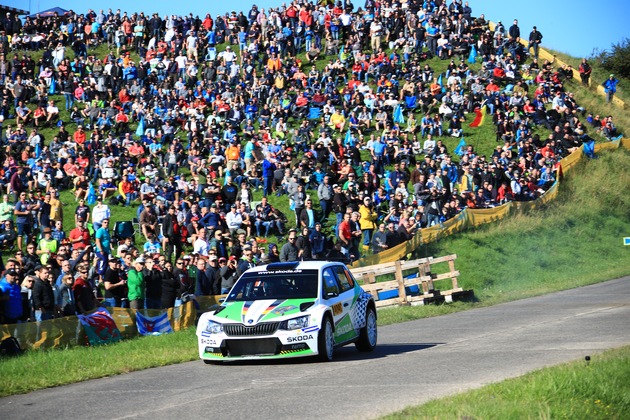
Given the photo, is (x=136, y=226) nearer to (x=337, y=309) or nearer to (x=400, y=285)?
(x=400, y=285)

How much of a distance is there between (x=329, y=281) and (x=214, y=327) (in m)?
2.17

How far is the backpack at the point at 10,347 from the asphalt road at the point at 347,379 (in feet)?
8.43

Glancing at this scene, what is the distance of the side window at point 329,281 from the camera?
15.5 metres

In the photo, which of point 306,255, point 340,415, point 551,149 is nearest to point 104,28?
point 551,149

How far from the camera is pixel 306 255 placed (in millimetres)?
26000

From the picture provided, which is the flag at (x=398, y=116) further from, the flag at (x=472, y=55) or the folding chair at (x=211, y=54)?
the folding chair at (x=211, y=54)

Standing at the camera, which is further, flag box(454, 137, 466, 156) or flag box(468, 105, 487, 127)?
flag box(468, 105, 487, 127)

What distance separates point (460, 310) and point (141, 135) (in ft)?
56.4

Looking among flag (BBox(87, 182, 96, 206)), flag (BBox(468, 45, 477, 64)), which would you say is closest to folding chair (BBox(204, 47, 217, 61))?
flag (BBox(468, 45, 477, 64))

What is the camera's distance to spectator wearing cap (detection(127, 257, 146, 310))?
20.5m

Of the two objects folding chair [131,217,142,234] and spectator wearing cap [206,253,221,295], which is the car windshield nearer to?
spectator wearing cap [206,253,221,295]

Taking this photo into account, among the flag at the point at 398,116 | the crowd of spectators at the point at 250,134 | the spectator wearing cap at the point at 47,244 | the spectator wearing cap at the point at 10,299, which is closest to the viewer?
the spectator wearing cap at the point at 10,299

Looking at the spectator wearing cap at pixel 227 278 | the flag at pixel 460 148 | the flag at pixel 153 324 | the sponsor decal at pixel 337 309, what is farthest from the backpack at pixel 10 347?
the flag at pixel 460 148

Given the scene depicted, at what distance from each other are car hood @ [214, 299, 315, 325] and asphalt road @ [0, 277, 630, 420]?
735 mm
